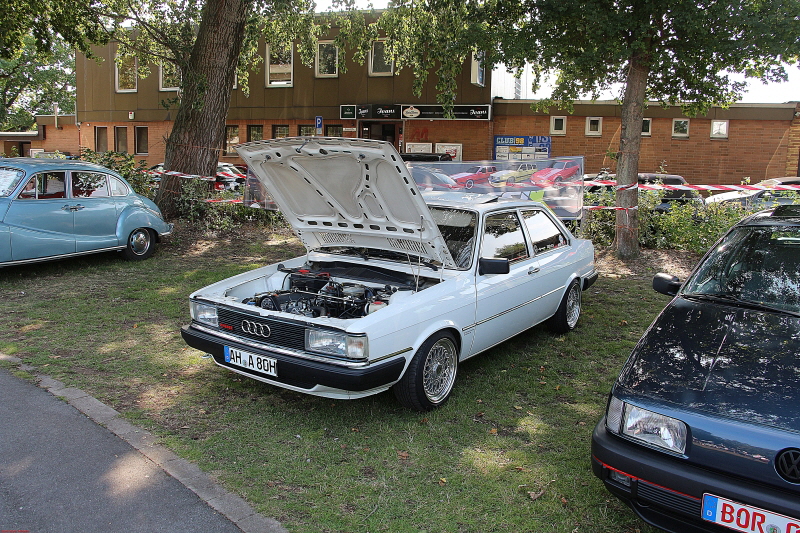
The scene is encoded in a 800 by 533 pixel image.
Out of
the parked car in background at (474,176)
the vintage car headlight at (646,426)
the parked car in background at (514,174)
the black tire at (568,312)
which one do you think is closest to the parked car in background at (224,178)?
the parked car in background at (474,176)

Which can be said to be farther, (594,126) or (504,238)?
(594,126)

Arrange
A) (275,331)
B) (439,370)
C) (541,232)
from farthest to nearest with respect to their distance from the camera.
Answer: (541,232), (439,370), (275,331)

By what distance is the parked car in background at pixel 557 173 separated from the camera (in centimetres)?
1028

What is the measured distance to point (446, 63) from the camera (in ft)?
41.2

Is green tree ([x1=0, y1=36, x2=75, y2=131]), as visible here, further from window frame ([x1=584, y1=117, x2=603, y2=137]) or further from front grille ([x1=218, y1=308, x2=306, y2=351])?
front grille ([x1=218, y1=308, x2=306, y2=351])

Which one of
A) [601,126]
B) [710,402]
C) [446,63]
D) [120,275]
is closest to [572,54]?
[446,63]

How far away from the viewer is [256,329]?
14.5ft

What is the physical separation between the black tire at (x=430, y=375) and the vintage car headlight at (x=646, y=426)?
1.53 m

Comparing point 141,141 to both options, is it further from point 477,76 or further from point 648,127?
point 648,127

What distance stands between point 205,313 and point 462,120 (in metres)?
21.5

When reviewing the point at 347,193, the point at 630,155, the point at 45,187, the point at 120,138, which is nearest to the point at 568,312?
the point at 347,193

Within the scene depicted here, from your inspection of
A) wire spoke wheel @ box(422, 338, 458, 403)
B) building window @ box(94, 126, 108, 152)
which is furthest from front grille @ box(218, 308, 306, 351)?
building window @ box(94, 126, 108, 152)

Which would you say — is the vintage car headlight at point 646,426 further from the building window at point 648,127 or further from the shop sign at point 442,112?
the building window at point 648,127

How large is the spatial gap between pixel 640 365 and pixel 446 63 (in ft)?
34.1
